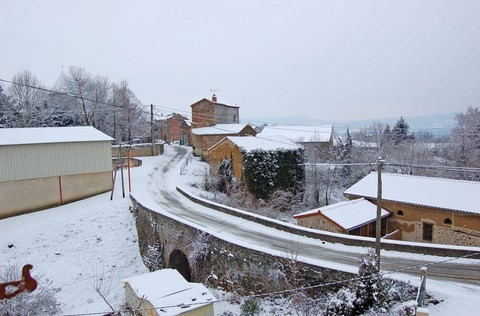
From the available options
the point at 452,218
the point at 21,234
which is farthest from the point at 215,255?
the point at 452,218

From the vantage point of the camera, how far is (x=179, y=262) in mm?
16594

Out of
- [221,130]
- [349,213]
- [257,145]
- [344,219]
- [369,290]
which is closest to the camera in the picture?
[369,290]

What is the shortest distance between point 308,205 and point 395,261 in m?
20.3

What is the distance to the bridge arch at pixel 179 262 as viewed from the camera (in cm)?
1623

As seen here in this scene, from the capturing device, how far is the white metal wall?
19.5 m

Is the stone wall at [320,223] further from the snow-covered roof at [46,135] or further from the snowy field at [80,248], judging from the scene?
the snow-covered roof at [46,135]

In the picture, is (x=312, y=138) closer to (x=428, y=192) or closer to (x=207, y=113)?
(x=207, y=113)

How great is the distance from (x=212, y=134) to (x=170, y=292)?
2560cm

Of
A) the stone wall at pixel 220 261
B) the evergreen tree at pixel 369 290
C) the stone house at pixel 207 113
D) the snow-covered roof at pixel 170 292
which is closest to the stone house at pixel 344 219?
the stone wall at pixel 220 261

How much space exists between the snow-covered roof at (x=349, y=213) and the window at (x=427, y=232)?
6.67ft

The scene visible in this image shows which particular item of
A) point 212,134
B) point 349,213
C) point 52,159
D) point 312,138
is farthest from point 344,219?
point 312,138

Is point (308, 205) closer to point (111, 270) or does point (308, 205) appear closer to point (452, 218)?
point (452, 218)

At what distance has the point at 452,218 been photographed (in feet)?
57.2

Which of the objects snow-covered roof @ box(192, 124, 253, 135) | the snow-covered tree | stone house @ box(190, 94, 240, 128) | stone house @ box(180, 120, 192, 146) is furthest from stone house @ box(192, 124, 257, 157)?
the snow-covered tree
